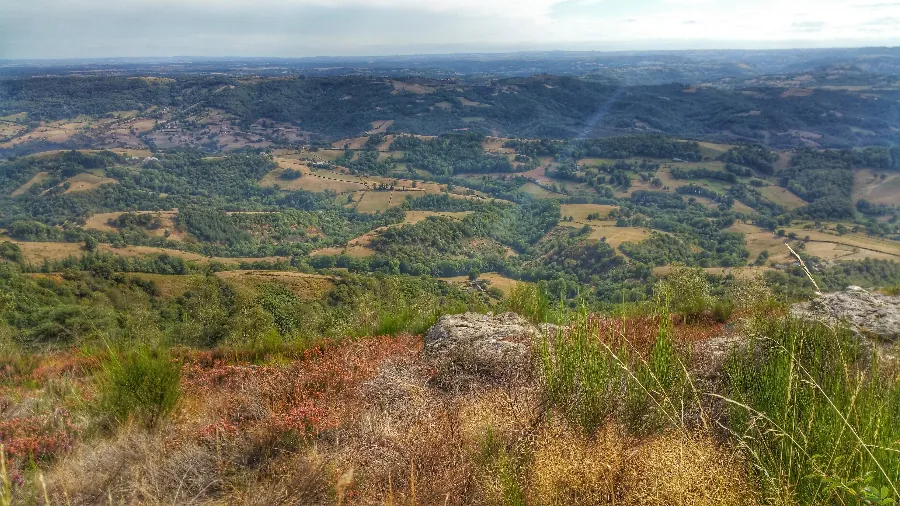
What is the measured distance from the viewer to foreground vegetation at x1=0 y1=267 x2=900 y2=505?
2783mm

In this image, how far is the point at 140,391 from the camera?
4.36 metres

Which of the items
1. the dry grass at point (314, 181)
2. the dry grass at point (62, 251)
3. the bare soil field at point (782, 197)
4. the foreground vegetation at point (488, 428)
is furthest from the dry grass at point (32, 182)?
the bare soil field at point (782, 197)

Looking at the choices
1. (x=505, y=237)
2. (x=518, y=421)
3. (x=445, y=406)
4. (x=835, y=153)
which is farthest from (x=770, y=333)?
(x=835, y=153)

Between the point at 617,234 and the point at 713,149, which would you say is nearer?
the point at 617,234

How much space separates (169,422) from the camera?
4.26 m

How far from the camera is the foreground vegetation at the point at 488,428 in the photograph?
2783 millimetres

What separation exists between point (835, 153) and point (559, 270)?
89907 mm

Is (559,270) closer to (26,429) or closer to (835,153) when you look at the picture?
(26,429)

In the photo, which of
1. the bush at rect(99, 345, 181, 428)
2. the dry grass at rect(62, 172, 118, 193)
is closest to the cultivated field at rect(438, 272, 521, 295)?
the bush at rect(99, 345, 181, 428)

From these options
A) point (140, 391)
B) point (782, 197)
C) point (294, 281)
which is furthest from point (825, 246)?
point (140, 391)

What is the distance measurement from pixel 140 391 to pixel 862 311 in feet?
28.0

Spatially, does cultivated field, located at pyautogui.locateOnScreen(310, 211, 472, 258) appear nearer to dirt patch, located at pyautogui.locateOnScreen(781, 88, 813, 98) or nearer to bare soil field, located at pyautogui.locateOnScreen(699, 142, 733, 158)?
bare soil field, located at pyautogui.locateOnScreen(699, 142, 733, 158)

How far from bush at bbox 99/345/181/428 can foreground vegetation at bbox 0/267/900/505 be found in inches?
0.6

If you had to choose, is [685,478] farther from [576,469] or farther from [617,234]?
[617,234]
